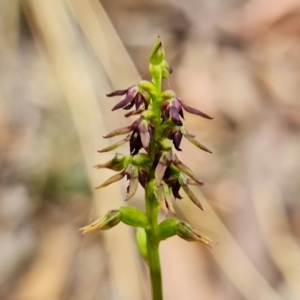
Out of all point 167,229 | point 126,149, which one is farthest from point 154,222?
point 126,149

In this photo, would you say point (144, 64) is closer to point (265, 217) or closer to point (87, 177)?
point (87, 177)

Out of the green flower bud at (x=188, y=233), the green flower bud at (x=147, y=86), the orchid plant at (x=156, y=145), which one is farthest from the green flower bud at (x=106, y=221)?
the green flower bud at (x=147, y=86)

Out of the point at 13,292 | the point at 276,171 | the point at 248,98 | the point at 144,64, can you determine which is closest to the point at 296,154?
the point at 276,171

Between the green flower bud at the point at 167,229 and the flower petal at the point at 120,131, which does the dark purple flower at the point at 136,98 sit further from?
the green flower bud at the point at 167,229

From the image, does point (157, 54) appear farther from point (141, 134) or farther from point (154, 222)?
point (154, 222)

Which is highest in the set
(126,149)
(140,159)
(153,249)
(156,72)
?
(126,149)

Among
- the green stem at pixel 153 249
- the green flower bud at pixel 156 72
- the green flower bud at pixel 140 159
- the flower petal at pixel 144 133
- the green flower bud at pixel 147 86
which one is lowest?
the green stem at pixel 153 249
